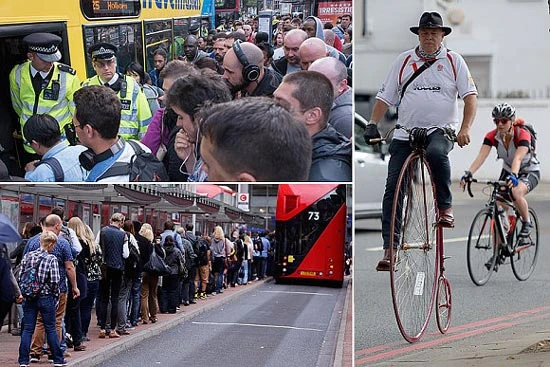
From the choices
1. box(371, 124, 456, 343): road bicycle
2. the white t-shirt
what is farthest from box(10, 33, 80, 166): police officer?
the white t-shirt

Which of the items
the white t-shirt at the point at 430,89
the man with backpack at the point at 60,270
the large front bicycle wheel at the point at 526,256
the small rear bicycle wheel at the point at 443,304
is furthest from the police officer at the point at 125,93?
the large front bicycle wheel at the point at 526,256

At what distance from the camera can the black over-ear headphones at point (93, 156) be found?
4.79m

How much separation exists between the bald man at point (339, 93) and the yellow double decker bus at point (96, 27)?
0.54 metres

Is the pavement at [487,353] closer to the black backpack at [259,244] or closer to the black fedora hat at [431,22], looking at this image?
the black backpack at [259,244]

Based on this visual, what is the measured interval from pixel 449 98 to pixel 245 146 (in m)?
1.44

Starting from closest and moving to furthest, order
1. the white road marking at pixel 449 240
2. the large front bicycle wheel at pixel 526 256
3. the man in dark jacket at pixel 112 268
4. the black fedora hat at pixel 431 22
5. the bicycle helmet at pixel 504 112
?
the man in dark jacket at pixel 112 268
the black fedora hat at pixel 431 22
the bicycle helmet at pixel 504 112
the large front bicycle wheel at pixel 526 256
the white road marking at pixel 449 240

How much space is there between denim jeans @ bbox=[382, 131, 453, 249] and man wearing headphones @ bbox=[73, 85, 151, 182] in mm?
1488

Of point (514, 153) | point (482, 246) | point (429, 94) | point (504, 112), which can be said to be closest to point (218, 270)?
point (429, 94)

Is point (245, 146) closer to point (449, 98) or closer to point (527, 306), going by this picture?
point (449, 98)

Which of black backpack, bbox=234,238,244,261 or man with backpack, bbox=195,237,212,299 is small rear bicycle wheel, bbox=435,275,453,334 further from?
man with backpack, bbox=195,237,212,299

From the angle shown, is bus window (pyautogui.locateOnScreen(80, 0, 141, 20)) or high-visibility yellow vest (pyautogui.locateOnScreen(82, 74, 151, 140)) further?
high-visibility yellow vest (pyautogui.locateOnScreen(82, 74, 151, 140))

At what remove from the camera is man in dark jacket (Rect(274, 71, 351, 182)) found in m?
4.68

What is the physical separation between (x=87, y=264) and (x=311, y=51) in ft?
4.61

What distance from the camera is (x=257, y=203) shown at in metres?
4.84
